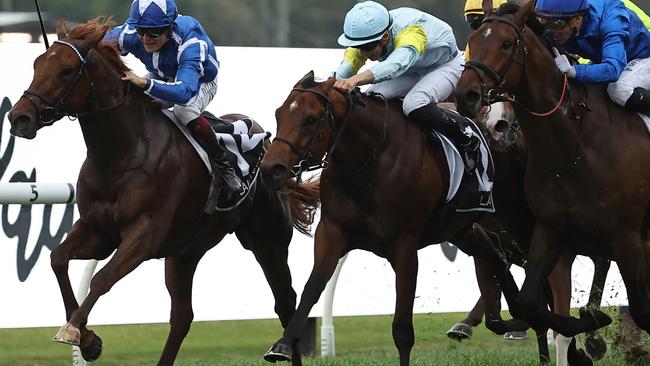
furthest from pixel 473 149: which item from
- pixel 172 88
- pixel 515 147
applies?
pixel 172 88

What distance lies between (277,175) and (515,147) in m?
1.78

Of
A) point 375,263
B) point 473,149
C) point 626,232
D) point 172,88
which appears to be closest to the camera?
point 626,232

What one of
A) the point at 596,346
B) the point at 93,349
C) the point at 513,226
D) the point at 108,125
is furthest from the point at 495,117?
the point at 93,349

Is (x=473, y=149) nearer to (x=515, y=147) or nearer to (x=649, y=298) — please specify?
(x=515, y=147)

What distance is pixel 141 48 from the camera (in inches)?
301

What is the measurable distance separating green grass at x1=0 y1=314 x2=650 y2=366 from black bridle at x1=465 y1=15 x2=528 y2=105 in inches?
89.6

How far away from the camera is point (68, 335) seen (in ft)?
21.6

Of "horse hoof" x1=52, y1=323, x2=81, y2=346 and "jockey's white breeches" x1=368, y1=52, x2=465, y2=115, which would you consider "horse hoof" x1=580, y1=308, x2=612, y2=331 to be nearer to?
"jockey's white breeches" x1=368, y1=52, x2=465, y2=115

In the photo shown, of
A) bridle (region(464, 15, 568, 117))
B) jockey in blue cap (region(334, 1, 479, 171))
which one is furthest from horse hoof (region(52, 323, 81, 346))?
bridle (region(464, 15, 568, 117))

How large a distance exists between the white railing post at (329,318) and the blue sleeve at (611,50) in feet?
8.29

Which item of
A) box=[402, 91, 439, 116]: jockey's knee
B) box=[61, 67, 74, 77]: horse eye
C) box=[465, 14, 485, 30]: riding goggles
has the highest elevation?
box=[61, 67, 74, 77]: horse eye

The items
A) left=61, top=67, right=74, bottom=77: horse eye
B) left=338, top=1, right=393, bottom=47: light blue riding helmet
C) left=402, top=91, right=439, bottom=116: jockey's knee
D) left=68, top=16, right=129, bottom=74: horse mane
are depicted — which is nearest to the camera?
left=61, top=67, right=74, bottom=77: horse eye

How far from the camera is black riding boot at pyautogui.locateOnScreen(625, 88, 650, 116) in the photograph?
6918mm

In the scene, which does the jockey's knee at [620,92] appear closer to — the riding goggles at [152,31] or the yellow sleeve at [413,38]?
the yellow sleeve at [413,38]
